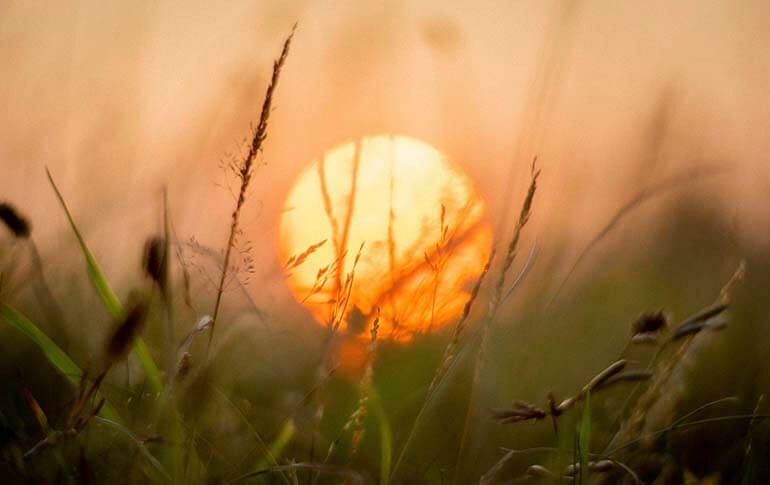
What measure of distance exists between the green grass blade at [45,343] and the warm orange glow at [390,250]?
0.32m

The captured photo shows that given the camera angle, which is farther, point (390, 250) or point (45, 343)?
point (390, 250)

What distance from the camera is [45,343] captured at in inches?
39.9

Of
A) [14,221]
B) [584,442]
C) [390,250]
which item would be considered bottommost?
[584,442]

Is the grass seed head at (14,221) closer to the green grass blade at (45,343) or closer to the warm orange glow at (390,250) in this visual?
the green grass blade at (45,343)

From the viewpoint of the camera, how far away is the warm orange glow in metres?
1.28

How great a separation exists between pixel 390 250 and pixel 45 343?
2.07ft

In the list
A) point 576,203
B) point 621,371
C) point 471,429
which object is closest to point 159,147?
point 576,203

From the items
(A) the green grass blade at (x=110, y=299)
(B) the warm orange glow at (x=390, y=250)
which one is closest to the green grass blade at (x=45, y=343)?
(A) the green grass blade at (x=110, y=299)

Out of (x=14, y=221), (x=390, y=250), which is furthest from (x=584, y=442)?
(x=14, y=221)

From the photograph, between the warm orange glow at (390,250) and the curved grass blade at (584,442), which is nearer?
the curved grass blade at (584,442)

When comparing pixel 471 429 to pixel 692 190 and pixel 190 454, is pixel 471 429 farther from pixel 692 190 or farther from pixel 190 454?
pixel 692 190

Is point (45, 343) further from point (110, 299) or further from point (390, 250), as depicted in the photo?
point (390, 250)

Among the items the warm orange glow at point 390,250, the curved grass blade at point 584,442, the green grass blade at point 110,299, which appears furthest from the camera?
the warm orange glow at point 390,250

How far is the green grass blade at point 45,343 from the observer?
3.29 feet
